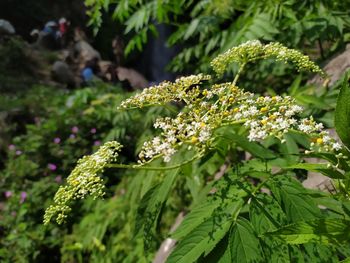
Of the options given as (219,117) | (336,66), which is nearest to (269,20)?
(336,66)

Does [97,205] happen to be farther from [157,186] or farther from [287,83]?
[157,186]

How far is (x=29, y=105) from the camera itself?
34.2 ft

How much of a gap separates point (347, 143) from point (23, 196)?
6.32m

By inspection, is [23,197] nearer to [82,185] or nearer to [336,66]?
[336,66]

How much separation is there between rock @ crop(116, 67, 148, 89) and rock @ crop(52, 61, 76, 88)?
1590 mm

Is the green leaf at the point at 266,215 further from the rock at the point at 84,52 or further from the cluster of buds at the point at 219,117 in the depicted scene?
the rock at the point at 84,52

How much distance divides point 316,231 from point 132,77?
13686 mm

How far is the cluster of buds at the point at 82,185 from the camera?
1.42 m

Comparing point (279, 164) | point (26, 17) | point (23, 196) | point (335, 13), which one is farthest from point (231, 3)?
point (26, 17)

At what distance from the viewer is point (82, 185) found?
1444 millimetres

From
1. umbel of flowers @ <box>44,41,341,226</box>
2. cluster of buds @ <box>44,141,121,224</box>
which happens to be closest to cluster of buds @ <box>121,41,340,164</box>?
umbel of flowers @ <box>44,41,341,226</box>

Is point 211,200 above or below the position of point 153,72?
above

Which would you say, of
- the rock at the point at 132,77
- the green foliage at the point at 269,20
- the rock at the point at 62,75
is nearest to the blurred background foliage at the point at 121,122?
the green foliage at the point at 269,20

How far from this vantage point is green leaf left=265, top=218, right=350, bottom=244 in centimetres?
120
